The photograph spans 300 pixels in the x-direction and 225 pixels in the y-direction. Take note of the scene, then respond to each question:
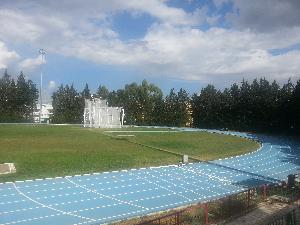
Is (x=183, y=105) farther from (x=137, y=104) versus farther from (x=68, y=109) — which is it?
(x=68, y=109)

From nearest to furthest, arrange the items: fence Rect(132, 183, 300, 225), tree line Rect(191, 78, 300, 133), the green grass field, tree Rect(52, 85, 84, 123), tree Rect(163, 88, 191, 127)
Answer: fence Rect(132, 183, 300, 225) → the green grass field → tree line Rect(191, 78, 300, 133) → tree Rect(163, 88, 191, 127) → tree Rect(52, 85, 84, 123)

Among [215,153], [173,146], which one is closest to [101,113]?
[173,146]

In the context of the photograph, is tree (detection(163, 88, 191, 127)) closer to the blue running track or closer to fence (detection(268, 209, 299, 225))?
the blue running track

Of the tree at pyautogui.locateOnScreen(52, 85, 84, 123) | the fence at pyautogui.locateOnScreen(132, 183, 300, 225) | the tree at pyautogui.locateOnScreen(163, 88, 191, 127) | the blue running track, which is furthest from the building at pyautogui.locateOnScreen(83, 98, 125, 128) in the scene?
the fence at pyautogui.locateOnScreen(132, 183, 300, 225)

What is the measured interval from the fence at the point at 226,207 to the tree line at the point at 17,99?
7129 centimetres

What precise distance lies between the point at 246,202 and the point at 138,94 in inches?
2852

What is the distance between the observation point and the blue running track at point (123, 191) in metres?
18.2

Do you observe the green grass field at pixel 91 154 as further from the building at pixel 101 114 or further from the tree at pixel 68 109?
the tree at pixel 68 109

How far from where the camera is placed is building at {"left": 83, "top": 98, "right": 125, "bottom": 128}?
64.4 m

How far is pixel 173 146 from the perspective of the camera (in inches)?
1673

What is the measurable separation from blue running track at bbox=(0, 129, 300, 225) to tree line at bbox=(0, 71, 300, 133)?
113 feet

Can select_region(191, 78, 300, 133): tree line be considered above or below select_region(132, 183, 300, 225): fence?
above

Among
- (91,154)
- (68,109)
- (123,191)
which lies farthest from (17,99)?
(123,191)

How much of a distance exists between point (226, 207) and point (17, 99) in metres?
78.9
